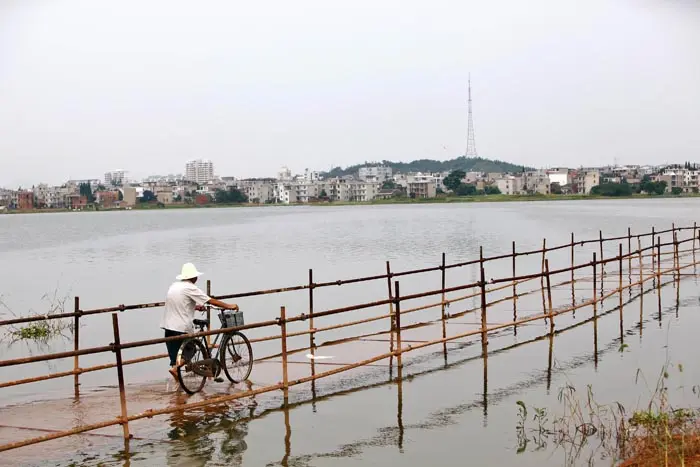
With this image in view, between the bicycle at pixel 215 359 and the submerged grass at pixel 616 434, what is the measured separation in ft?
11.5

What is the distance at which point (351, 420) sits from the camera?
970 centimetres

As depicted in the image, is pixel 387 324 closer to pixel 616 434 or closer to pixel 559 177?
pixel 616 434

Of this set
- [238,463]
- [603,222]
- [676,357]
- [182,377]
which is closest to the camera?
[238,463]

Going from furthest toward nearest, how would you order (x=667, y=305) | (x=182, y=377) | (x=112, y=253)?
(x=112, y=253) → (x=667, y=305) → (x=182, y=377)

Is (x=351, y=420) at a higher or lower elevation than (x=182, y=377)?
lower

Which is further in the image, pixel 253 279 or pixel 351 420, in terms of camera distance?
pixel 253 279

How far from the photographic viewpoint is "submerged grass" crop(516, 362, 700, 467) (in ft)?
23.9

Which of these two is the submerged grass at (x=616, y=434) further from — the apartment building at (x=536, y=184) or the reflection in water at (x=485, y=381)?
the apartment building at (x=536, y=184)

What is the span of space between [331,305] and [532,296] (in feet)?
18.3

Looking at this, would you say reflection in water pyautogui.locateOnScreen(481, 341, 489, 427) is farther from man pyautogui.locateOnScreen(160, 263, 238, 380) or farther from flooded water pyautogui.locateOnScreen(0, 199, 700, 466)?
man pyautogui.locateOnScreen(160, 263, 238, 380)

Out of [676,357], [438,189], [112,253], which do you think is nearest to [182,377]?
[676,357]

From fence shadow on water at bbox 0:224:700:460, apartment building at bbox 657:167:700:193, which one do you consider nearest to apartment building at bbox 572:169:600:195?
apartment building at bbox 657:167:700:193

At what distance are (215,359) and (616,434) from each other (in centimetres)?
468

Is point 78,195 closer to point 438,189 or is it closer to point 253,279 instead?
point 438,189
